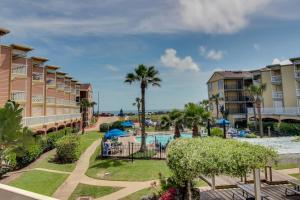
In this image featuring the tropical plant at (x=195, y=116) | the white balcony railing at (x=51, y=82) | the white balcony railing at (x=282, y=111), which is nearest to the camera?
the tropical plant at (x=195, y=116)

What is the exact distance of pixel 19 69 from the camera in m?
30.1

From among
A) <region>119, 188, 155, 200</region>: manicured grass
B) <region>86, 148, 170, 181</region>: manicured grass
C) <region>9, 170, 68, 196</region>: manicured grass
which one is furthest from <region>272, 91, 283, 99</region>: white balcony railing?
<region>9, 170, 68, 196</region>: manicured grass

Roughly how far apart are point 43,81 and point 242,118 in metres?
45.8

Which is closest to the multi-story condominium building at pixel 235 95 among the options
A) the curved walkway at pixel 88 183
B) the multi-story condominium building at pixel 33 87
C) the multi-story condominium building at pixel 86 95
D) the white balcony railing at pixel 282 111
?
the white balcony railing at pixel 282 111

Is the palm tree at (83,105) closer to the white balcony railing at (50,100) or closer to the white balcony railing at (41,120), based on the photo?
the white balcony railing at (41,120)

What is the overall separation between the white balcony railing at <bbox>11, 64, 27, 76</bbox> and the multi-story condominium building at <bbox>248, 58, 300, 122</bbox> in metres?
41.0

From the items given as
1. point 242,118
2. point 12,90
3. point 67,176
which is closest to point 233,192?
point 67,176

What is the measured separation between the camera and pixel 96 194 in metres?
16.5

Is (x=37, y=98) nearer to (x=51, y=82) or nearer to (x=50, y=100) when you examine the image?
(x=50, y=100)

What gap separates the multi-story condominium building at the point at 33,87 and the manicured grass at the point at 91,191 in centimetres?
1439

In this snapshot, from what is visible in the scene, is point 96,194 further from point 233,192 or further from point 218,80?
point 218,80

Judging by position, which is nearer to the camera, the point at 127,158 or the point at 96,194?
the point at 96,194

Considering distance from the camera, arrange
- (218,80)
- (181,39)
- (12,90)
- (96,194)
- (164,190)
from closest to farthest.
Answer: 1. (164,190)
2. (96,194)
3. (12,90)
4. (181,39)
5. (218,80)

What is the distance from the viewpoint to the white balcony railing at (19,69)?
28969 millimetres
